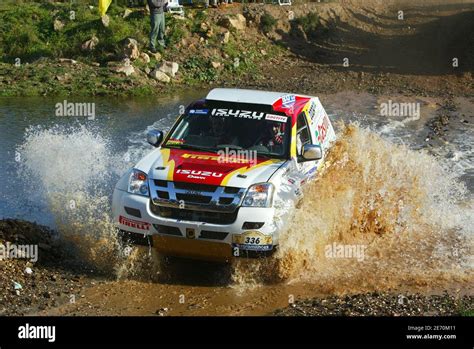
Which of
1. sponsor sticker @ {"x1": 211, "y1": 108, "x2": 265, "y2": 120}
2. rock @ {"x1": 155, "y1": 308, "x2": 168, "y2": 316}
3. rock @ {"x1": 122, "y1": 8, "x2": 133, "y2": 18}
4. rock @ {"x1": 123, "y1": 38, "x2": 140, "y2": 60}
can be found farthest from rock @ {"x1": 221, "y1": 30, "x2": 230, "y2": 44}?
rock @ {"x1": 155, "y1": 308, "x2": 168, "y2": 316}

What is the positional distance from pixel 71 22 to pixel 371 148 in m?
16.0

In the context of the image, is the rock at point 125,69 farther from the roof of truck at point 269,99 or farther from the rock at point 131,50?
the roof of truck at point 269,99

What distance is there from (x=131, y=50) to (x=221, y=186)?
1529cm

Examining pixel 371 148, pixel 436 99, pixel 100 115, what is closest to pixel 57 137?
pixel 100 115

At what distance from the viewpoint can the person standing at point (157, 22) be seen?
78.0 feet

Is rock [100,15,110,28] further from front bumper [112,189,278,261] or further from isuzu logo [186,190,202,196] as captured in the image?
isuzu logo [186,190,202,196]

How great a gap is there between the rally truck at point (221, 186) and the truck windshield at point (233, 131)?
1cm

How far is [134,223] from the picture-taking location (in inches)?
363

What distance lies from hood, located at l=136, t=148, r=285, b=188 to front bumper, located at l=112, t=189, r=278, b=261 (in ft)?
1.33

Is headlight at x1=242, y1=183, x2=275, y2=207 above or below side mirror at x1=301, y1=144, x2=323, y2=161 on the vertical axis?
below

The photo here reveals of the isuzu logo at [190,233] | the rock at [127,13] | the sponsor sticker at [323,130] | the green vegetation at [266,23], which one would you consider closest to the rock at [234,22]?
the green vegetation at [266,23]

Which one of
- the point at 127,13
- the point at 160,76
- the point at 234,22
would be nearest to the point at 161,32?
the point at 160,76

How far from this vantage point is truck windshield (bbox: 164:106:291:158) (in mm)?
10117

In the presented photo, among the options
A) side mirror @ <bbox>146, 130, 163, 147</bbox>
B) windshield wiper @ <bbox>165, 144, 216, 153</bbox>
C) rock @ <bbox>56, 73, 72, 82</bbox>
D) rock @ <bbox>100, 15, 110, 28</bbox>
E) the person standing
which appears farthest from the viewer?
rock @ <bbox>100, 15, 110, 28</bbox>
